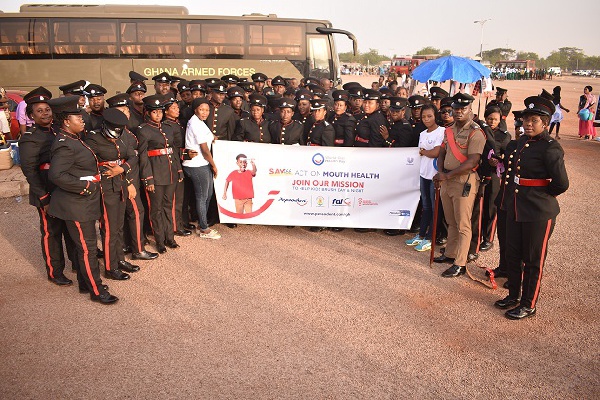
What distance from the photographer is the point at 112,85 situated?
1424 cm

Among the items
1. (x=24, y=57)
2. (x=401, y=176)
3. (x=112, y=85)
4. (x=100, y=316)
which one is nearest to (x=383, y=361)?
(x=100, y=316)

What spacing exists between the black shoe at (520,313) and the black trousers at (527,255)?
4cm

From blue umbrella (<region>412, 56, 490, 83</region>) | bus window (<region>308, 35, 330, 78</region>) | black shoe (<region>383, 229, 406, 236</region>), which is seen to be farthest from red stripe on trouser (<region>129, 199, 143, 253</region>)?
bus window (<region>308, 35, 330, 78</region>)

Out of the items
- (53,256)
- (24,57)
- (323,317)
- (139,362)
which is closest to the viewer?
(139,362)

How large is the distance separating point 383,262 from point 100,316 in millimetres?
3359

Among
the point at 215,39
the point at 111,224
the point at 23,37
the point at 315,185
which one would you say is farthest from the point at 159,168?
the point at 23,37

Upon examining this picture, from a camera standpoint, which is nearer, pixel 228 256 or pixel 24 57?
pixel 228 256

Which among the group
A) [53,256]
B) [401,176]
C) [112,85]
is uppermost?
[112,85]

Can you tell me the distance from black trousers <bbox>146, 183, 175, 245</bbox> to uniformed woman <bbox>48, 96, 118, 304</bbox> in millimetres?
1204

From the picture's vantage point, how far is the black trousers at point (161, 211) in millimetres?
6154

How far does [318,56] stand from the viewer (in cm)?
1510

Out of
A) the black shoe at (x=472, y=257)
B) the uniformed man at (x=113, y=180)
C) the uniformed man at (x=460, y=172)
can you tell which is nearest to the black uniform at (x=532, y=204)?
the uniformed man at (x=460, y=172)

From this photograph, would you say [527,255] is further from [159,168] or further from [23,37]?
[23,37]

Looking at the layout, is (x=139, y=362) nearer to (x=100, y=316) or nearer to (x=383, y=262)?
(x=100, y=316)
